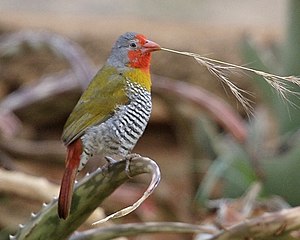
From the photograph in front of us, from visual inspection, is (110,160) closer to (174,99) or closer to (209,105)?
(209,105)

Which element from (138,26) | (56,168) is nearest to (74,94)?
(56,168)

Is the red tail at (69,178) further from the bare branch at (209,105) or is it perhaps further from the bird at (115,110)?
the bare branch at (209,105)

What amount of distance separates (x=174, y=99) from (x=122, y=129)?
1.19 meters

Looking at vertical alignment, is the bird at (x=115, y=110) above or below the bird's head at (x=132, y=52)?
below

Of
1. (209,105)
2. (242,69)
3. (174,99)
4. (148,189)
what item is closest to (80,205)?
(148,189)

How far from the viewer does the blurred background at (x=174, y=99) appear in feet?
8.43

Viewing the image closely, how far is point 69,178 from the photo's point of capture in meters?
1.60

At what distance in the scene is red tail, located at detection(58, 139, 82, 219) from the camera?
1.53 meters

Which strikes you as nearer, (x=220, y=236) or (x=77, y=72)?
(x=220, y=236)

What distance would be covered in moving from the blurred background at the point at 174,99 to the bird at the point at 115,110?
0.20 m

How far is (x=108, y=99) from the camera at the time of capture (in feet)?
5.89

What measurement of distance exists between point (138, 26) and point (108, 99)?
89.7 inches

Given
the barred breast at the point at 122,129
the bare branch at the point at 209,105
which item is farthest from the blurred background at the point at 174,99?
the barred breast at the point at 122,129

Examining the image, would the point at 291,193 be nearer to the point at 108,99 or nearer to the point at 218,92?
the point at 108,99
